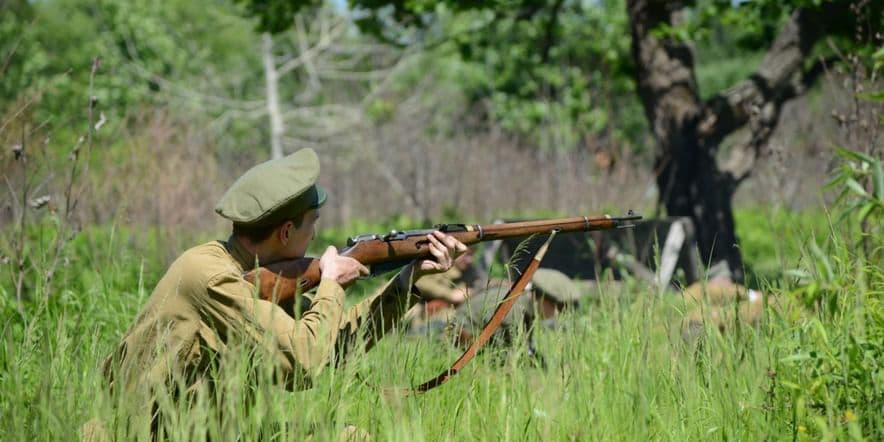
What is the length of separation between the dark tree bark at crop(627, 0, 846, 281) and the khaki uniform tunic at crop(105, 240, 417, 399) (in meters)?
7.04

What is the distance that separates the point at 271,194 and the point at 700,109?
7.45m

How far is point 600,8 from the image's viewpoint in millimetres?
27203

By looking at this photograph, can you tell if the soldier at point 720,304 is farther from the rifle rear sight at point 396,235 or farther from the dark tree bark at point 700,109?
the dark tree bark at point 700,109

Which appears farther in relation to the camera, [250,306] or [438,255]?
[438,255]

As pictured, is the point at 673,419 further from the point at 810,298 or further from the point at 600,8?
the point at 600,8

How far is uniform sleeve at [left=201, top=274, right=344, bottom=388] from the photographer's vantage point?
3.19m

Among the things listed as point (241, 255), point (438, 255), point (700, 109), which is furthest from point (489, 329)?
point (700, 109)

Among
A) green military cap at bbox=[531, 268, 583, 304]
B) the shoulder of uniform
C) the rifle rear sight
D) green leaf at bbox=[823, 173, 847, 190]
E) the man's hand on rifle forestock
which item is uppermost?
green leaf at bbox=[823, 173, 847, 190]

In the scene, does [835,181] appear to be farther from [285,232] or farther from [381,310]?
[285,232]

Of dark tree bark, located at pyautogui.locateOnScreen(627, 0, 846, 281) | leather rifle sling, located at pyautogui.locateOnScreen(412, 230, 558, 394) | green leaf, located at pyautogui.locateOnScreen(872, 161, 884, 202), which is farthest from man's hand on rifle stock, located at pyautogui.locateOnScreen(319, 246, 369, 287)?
dark tree bark, located at pyautogui.locateOnScreen(627, 0, 846, 281)

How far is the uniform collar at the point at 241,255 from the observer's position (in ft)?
11.7

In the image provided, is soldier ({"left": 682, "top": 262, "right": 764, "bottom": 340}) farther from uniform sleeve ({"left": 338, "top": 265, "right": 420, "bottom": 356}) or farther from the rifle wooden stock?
uniform sleeve ({"left": 338, "top": 265, "right": 420, "bottom": 356})

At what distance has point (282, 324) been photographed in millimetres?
3215

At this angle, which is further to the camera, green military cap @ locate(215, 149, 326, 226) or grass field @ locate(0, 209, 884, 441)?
green military cap @ locate(215, 149, 326, 226)
